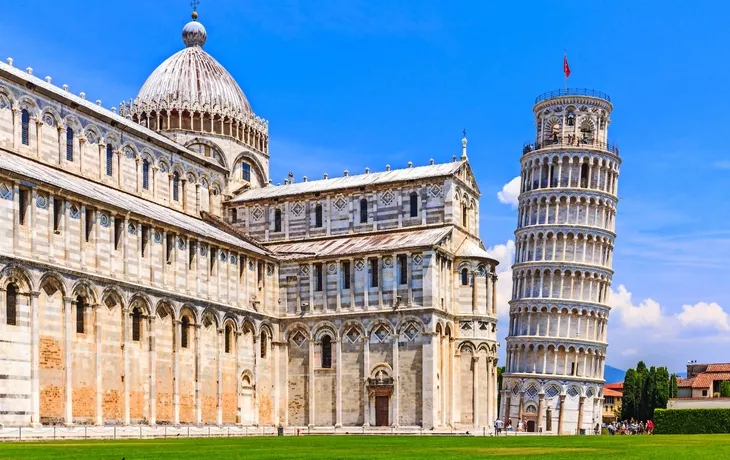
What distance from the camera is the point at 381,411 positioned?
6375 cm

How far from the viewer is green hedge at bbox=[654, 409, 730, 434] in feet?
234

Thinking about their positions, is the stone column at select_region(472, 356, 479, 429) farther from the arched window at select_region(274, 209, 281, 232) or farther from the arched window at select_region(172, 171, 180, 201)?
the arched window at select_region(172, 171, 180, 201)

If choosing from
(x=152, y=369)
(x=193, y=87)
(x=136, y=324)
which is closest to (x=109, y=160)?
(x=136, y=324)

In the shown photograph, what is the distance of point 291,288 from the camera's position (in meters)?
67.8

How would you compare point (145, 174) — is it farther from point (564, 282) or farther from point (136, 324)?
point (564, 282)

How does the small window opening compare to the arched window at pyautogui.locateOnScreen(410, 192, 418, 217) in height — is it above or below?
below

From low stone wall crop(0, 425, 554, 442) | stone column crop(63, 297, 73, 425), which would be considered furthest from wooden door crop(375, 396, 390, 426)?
stone column crop(63, 297, 73, 425)

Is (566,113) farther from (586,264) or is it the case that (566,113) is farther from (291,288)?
(291,288)

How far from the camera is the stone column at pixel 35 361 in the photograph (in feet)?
149

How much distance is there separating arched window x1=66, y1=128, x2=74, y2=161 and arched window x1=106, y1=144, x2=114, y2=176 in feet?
10.8

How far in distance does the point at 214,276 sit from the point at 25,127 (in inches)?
549

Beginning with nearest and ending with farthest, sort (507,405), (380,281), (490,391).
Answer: (380,281) → (490,391) → (507,405)

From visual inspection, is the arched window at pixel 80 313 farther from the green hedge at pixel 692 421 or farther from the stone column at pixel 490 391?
the green hedge at pixel 692 421

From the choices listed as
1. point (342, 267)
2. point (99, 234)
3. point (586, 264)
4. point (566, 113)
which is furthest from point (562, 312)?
point (99, 234)
